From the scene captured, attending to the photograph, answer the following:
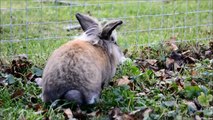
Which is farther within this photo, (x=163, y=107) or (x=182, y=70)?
(x=182, y=70)

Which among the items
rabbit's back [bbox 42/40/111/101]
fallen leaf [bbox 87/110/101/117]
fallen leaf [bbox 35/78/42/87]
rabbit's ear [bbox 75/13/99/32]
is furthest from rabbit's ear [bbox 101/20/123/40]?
fallen leaf [bbox 87/110/101/117]

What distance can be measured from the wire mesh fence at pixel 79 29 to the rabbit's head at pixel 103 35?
87 cm

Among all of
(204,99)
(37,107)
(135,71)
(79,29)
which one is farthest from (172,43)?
(37,107)

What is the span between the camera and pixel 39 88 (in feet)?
15.3

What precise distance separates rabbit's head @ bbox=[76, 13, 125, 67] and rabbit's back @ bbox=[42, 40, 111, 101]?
11.9 inches

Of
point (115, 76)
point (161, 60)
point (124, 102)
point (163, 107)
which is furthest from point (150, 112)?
point (161, 60)

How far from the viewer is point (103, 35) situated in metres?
4.66

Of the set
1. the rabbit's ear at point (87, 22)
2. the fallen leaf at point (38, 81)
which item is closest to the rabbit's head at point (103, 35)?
the rabbit's ear at point (87, 22)

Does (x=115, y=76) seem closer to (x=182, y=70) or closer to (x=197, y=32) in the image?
(x=182, y=70)

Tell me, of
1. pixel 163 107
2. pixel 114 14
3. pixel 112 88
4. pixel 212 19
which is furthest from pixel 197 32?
pixel 163 107

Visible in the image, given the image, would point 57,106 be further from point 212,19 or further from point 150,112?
point 212,19

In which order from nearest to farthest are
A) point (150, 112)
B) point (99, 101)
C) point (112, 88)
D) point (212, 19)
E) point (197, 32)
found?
point (150, 112)
point (99, 101)
point (112, 88)
point (197, 32)
point (212, 19)

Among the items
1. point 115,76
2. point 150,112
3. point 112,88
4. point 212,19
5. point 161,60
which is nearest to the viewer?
point 150,112

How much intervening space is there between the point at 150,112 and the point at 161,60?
1.58 meters
